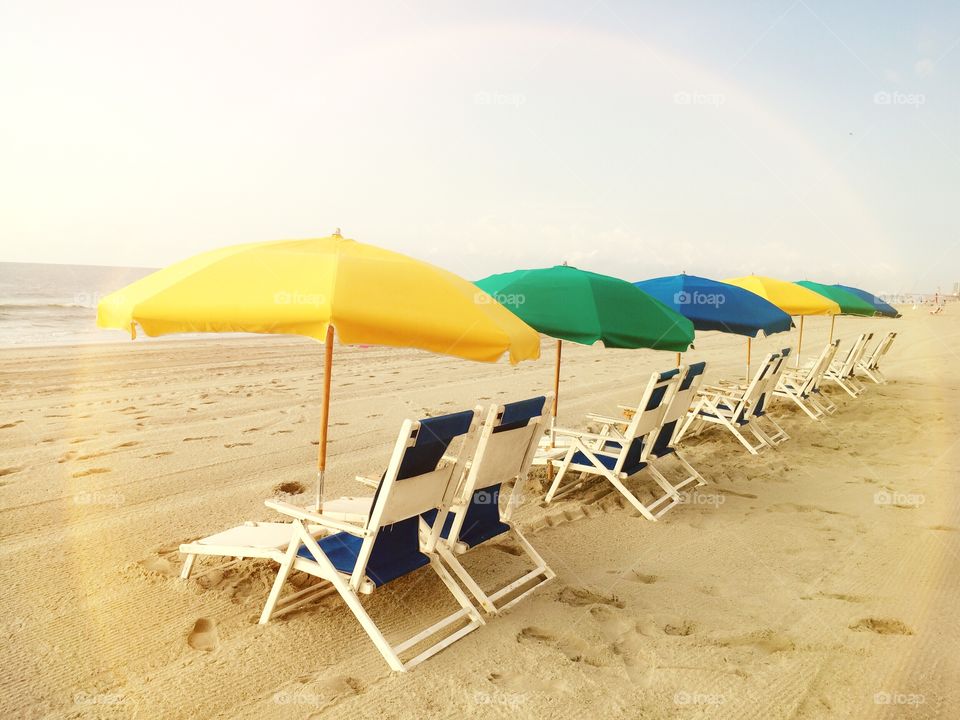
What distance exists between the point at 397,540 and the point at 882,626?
7.95ft

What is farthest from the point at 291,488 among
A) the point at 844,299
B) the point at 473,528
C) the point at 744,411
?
the point at 844,299

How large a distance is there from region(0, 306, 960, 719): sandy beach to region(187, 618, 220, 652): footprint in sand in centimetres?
1

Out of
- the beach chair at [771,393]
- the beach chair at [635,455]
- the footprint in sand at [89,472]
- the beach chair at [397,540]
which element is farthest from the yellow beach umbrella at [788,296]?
the footprint in sand at [89,472]

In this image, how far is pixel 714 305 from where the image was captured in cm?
732

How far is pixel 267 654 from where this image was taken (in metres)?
3.18

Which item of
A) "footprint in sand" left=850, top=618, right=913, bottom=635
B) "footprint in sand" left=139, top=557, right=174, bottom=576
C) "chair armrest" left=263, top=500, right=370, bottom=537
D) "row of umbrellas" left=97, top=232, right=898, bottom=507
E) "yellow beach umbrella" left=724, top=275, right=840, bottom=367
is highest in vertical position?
"yellow beach umbrella" left=724, top=275, right=840, bottom=367

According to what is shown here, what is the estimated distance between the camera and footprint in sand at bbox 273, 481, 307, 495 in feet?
18.3

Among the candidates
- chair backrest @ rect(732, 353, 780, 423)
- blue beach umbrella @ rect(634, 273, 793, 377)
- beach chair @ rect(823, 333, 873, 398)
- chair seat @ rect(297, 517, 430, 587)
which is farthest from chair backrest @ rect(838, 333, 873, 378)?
chair seat @ rect(297, 517, 430, 587)

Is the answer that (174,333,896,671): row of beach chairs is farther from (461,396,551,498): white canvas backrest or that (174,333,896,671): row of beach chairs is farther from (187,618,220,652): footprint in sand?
(187,618,220,652): footprint in sand

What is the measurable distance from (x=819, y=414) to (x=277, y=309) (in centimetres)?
899

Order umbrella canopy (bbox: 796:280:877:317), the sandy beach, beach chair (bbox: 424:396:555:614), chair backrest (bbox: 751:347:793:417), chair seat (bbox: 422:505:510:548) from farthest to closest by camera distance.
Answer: umbrella canopy (bbox: 796:280:877:317), chair backrest (bbox: 751:347:793:417), chair seat (bbox: 422:505:510:548), beach chair (bbox: 424:396:555:614), the sandy beach

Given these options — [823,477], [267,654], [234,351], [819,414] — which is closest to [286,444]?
[267,654]

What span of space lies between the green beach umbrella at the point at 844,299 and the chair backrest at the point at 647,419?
8.21 m

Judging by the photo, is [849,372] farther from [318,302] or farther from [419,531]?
[318,302]
